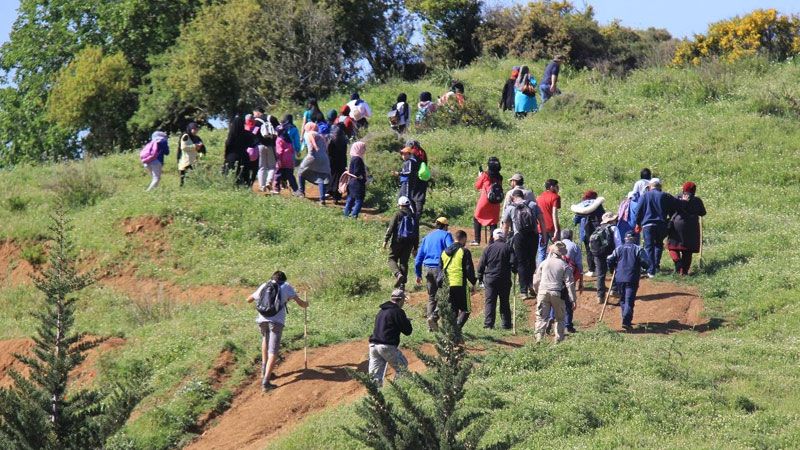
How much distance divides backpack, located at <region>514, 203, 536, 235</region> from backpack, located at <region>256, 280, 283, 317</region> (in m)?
3.90

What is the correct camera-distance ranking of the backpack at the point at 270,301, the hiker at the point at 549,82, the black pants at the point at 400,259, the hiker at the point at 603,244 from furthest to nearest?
the hiker at the point at 549,82
the hiker at the point at 603,244
the black pants at the point at 400,259
the backpack at the point at 270,301

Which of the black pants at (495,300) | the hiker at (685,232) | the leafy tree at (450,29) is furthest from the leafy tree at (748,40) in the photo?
the black pants at (495,300)

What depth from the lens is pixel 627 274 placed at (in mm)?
20828

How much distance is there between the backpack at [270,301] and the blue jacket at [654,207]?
23.0ft

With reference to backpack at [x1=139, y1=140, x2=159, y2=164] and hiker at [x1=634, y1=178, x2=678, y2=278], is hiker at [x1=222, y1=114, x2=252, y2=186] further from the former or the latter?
hiker at [x1=634, y1=178, x2=678, y2=278]

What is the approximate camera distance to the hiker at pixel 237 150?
28.7m

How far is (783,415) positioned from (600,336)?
353cm

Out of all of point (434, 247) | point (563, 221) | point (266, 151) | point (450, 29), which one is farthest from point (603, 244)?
point (450, 29)

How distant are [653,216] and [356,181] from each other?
5.82m

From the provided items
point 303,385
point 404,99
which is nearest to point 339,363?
point 303,385

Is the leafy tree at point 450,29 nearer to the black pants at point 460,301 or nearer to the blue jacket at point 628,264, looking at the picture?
the blue jacket at point 628,264

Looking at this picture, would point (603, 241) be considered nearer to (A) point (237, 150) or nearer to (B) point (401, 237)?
(B) point (401, 237)

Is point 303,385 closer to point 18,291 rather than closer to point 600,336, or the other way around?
point 600,336

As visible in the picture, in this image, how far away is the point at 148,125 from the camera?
42.6 metres
